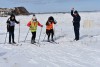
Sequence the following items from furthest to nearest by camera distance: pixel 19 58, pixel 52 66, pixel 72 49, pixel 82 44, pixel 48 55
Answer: pixel 82 44, pixel 72 49, pixel 48 55, pixel 19 58, pixel 52 66

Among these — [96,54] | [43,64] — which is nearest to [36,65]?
[43,64]

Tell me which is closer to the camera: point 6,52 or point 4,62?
point 4,62

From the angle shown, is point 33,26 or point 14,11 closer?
point 33,26

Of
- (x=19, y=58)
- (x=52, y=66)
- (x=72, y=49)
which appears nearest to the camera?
(x=52, y=66)

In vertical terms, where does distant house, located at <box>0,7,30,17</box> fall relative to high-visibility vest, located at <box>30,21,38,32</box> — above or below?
above

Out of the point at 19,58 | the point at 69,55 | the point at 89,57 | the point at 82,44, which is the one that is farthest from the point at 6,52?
the point at 82,44

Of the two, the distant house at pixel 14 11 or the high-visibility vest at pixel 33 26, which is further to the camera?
the distant house at pixel 14 11

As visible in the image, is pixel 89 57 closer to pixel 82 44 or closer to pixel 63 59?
pixel 63 59

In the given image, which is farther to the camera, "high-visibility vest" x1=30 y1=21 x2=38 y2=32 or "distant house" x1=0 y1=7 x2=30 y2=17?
"distant house" x1=0 y1=7 x2=30 y2=17

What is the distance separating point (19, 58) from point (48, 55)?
170 cm

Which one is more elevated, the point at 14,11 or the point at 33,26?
the point at 14,11

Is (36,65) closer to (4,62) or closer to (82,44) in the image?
(4,62)

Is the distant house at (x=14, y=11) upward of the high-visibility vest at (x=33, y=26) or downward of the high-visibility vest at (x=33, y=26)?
upward

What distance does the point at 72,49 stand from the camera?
17.2 metres
